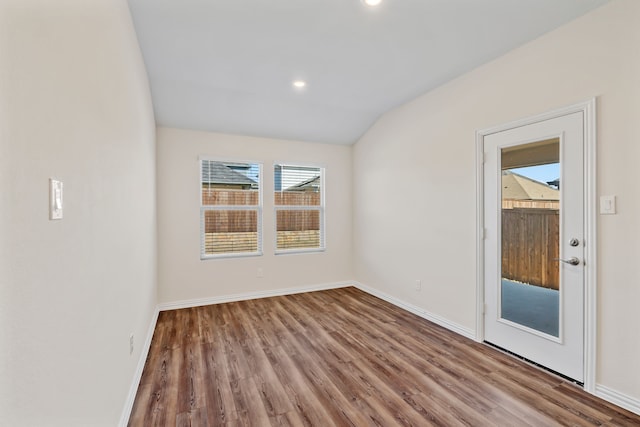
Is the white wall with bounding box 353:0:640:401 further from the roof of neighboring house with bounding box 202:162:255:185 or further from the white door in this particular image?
the roof of neighboring house with bounding box 202:162:255:185

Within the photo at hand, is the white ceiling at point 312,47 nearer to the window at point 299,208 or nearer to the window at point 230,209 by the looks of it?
the window at point 230,209

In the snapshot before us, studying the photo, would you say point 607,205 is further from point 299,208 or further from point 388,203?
point 299,208

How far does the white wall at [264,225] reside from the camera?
4047 mm

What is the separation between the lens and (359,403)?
2.05 m

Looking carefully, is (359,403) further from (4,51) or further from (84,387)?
(4,51)

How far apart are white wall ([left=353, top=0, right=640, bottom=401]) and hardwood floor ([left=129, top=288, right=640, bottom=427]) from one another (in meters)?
0.44

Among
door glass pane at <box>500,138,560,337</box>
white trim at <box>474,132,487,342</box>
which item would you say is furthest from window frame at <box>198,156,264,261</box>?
door glass pane at <box>500,138,560,337</box>

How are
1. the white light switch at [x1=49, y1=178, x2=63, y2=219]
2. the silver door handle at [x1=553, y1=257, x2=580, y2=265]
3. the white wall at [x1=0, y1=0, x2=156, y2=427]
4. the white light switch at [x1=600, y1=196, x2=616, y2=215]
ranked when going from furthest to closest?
the silver door handle at [x1=553, y1=257, x2=580, y2=265], the white light switch at [x1=600, y1=196, x2=616, y2=215], the white light switch at [x1=49, y1=178, x2=63, y2=219], the white wall at [x1=0, y1=0, x2=156, y2=427]

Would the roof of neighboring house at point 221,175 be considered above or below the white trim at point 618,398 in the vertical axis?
above

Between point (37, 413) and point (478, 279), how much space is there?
323 cm

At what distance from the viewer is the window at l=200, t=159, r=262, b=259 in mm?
4324

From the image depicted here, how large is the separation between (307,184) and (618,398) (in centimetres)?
412

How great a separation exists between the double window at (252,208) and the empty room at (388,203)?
→ 0.18 meters

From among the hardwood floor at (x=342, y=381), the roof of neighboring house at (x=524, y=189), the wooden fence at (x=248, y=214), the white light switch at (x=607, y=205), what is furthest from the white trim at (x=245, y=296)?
the white light switch at (x=607, y=205)
